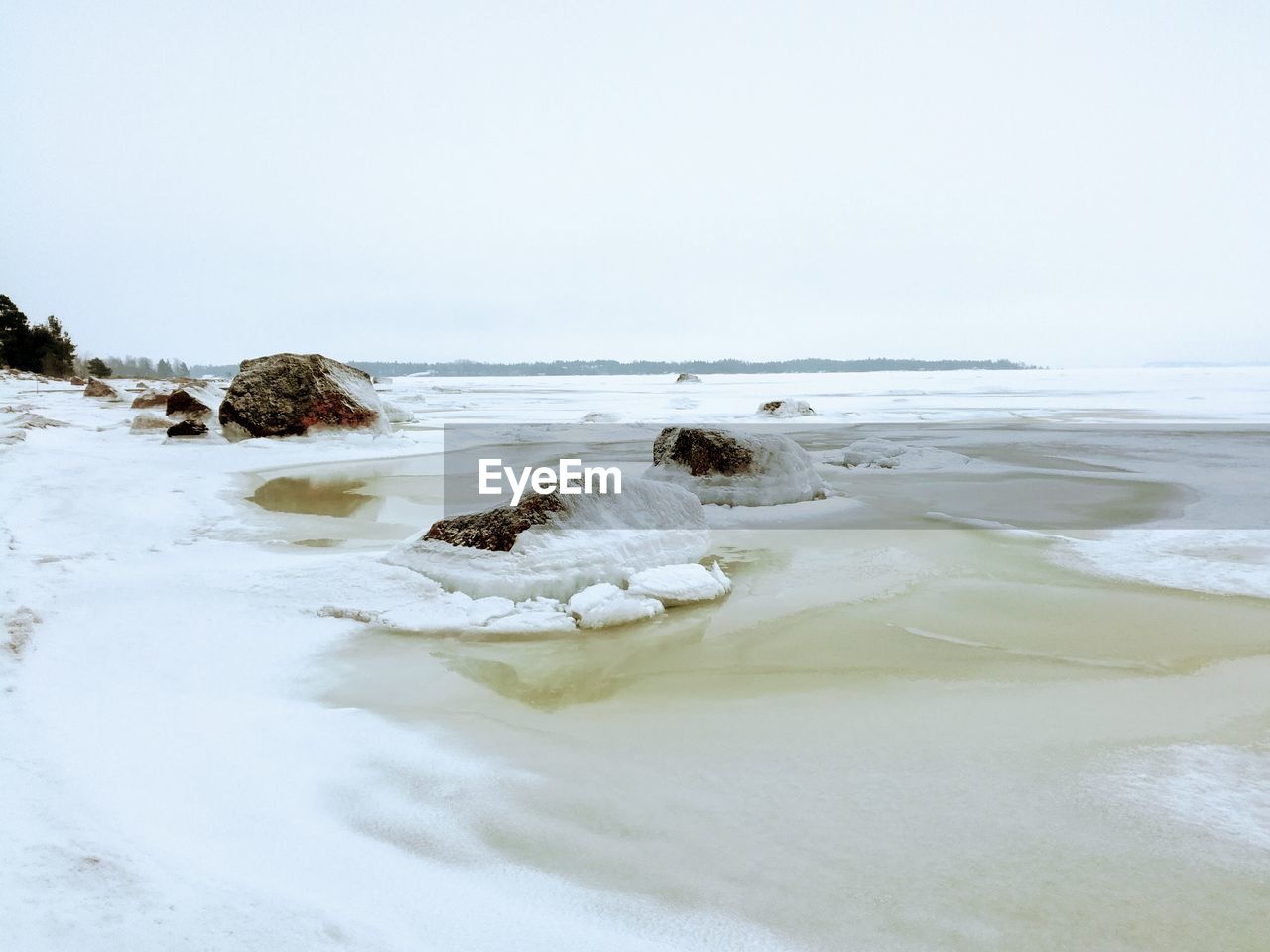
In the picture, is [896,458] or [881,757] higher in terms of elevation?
[896,458]

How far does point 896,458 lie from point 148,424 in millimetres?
11616

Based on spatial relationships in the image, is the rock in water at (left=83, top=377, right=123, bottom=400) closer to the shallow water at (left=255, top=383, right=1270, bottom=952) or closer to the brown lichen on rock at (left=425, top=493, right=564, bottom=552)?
the brown lichen on rock at (left=425, top=493, right=564, bottom=552)

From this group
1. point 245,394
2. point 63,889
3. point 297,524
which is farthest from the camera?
point 245,394

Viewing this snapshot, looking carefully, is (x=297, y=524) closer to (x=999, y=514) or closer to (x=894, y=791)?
(x=894, y=791)

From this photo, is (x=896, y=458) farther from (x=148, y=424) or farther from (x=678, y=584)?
(x=148, y=424)

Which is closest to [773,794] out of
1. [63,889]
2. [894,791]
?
[894,791]

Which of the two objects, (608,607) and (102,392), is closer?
(608,607)

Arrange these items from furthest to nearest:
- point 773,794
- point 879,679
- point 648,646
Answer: point 648,646, point 879,679, point 773,794

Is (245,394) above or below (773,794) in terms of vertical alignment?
above

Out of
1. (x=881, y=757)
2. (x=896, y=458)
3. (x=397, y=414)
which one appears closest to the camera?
(x=881, y=757)

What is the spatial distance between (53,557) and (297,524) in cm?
172

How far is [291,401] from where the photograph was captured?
11.9 metres

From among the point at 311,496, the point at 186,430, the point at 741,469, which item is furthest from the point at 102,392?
the point at 741,469

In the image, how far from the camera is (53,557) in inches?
162
